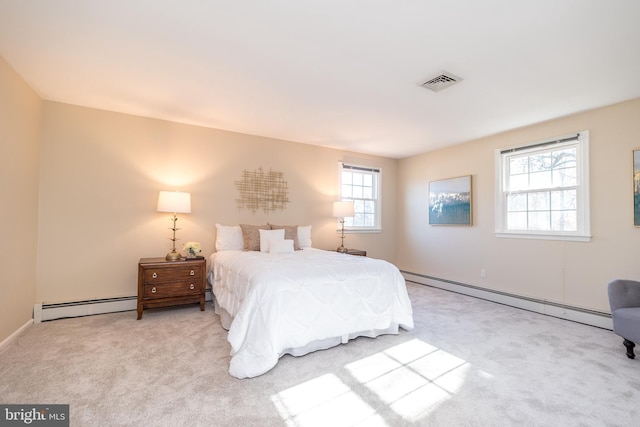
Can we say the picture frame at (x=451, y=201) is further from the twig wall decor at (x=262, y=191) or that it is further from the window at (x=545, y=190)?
the twig wall decor at (x=262, y=191)

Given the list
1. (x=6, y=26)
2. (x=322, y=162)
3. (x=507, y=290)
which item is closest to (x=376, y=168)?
(x=322, y=162)

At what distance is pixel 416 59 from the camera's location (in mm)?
2371

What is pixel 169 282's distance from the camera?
11.0 ft

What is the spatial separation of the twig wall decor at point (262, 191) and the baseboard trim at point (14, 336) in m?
2.56

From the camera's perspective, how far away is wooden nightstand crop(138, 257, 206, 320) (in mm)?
3252

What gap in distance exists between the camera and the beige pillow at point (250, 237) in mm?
3936

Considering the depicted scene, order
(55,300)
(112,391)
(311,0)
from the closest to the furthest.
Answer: (311,0), (112,391), (55,300)

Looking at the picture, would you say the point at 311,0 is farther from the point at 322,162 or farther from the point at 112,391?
the point at 322,162

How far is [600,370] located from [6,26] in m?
5.06

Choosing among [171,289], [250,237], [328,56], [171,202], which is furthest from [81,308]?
[328,56]

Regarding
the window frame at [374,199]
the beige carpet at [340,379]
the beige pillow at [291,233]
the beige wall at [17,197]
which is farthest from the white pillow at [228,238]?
the window frame at [374,199]

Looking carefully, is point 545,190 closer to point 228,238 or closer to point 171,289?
point 228,238

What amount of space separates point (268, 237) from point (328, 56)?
7.68 ft

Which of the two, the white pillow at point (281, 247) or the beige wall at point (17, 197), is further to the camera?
the white pillow at point (281, 247)
